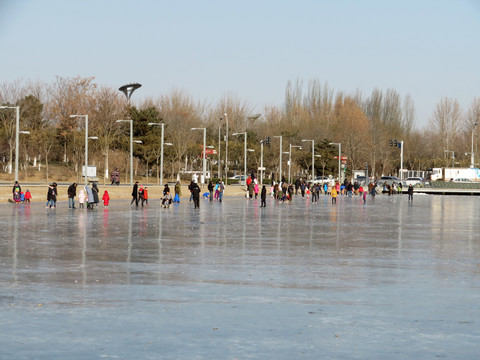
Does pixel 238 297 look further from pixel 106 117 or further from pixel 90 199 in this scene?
pixel 106 117

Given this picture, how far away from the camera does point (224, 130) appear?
120 meters

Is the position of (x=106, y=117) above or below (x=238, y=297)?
above

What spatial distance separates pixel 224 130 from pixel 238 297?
10926 cm

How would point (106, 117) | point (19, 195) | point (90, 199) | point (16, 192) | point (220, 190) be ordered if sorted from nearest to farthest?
1. point (90, 199)
2. point (16, 192)
3. point (19, 195)
4. point (220, 190)
5. point (106, 117)

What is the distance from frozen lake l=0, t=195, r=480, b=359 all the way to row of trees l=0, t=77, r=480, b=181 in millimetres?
58102

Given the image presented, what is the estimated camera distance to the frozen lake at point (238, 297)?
7711 millimetres

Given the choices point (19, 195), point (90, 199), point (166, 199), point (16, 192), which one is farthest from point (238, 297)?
point (19, 195)

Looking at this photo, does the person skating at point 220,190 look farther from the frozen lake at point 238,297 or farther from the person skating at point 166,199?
the frozen lake at point 238,297

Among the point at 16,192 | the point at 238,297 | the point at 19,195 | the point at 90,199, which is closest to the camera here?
the point at 238,297

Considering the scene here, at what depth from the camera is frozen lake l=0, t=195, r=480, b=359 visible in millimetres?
7711

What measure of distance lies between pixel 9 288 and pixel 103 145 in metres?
78.7

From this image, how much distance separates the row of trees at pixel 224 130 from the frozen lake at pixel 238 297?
58102 millimetres

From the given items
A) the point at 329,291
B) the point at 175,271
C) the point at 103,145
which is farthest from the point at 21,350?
the point at 103,145

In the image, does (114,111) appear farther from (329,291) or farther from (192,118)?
(329,291)
